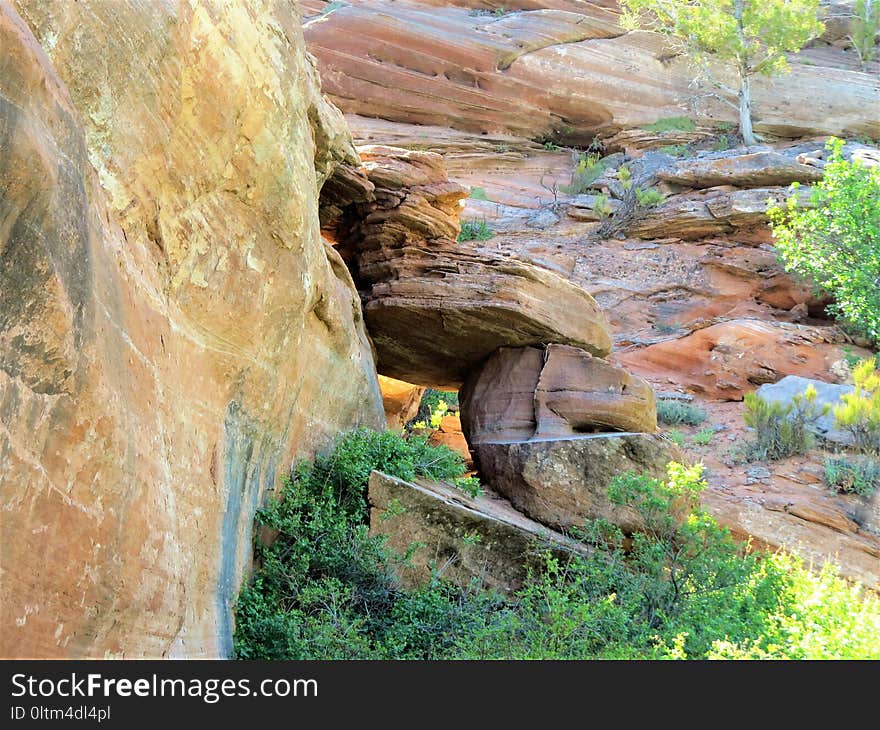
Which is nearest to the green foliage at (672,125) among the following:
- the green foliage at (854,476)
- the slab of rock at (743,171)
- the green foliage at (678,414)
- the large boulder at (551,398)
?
the slab of rock at (743,171)

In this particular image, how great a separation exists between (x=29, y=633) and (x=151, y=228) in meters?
2.64

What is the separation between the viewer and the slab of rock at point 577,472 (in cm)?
926

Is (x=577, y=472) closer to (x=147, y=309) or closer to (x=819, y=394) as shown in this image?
(x=147, y=309)

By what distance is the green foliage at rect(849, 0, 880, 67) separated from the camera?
27.9 m

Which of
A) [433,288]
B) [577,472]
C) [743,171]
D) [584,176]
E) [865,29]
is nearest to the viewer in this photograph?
[577,472]

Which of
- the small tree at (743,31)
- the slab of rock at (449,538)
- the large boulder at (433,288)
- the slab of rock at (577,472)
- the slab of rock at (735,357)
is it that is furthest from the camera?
the small tree at (743,31)

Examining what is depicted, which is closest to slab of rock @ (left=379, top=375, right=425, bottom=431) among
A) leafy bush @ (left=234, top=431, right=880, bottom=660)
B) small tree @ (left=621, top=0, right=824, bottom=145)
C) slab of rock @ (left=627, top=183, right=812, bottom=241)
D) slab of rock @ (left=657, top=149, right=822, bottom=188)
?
leafy bush @ (left=234, top=431, right=880, bottom=660)

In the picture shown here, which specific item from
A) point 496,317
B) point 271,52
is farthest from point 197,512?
point 496,317

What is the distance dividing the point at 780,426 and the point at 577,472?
471 cm

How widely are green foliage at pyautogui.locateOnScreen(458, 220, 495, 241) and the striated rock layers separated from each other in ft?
38.4

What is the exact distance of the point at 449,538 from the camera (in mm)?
7953

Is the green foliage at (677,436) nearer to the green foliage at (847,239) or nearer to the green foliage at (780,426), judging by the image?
the green foliage at (780,426)

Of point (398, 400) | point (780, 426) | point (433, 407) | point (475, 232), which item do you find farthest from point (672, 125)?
point (398, 400)

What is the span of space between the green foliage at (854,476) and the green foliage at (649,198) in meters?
10.8
